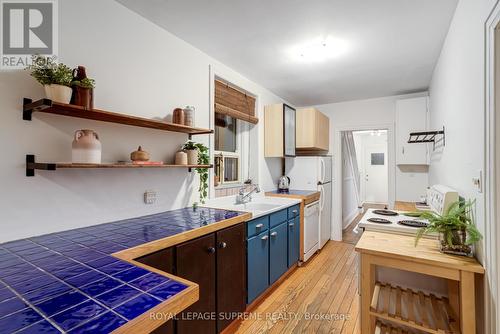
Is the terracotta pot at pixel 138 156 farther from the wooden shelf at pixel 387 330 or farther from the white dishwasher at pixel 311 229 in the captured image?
the white dishwasher at pixel 311 229

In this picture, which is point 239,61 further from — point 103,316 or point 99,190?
point 103,316

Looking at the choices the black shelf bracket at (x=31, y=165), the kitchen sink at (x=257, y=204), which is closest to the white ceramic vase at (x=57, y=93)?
the black shelf bracket at (x=31, y=165)

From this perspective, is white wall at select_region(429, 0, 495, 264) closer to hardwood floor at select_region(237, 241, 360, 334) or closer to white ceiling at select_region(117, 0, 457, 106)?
white ceiling at select_region(117, 0, 457, 106)

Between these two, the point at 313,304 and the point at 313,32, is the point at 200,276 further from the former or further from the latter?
the point at 313,32

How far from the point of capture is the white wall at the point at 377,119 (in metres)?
3.79

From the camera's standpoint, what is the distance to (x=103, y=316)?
628 mm

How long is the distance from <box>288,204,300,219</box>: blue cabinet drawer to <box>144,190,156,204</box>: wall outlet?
1.57 metres

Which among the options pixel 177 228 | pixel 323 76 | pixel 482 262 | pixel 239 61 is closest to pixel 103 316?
pixel 177 228

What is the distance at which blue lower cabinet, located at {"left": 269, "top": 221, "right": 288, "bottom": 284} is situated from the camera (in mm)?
2498

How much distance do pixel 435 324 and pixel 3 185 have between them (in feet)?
7.95

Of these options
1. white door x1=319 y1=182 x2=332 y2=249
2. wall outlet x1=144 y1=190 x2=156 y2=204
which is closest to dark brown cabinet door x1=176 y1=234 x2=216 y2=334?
wall outlet x1=144 y1=190 x2=156 y2=204

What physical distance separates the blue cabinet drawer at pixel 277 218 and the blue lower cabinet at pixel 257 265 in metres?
0.13

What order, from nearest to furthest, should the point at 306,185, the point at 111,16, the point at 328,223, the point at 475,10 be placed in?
the point at 475,10 < the point at 111,16 < the point at 306,185 < the point at 328,223

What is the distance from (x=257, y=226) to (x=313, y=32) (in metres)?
1.77
